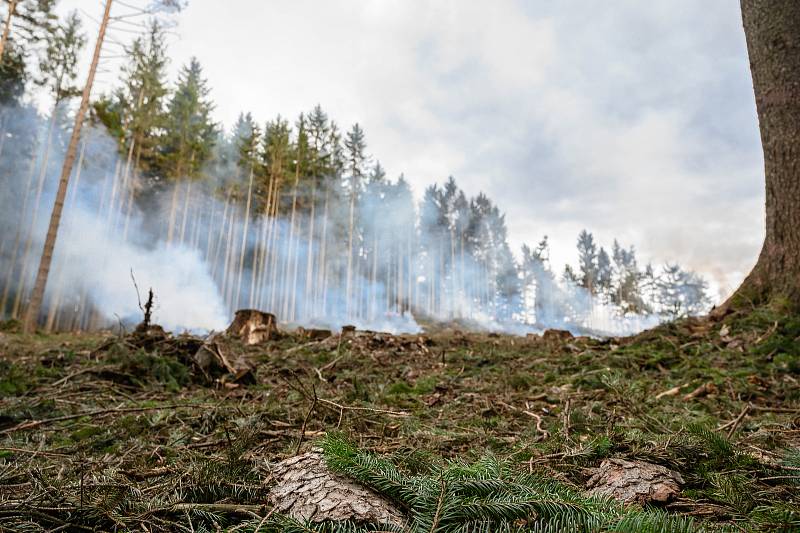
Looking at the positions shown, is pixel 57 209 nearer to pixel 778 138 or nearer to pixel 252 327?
pixel 252 327

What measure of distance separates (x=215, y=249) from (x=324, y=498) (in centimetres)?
3125

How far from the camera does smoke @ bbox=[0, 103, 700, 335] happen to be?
2009 cm

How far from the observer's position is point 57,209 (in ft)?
34.8

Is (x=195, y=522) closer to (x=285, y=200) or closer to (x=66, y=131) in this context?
(x=66, y=131)

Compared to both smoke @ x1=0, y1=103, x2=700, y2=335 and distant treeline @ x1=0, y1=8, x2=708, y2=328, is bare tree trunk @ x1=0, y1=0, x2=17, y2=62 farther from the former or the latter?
smoke @ x1=0, y1=103, x2=700, y2=335

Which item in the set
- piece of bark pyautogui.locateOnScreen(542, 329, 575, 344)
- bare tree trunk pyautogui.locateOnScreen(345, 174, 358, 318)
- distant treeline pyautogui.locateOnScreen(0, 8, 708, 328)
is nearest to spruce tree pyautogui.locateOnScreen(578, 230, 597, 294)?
distant treeline pyautogui.locateOnScreen(0, 8, 708, 328)

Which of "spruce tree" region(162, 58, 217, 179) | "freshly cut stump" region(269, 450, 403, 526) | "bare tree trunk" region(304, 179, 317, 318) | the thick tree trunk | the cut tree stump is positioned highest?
"spruce tree" region(162, 58, 217, 179)

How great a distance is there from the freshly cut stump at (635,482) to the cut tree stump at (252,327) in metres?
7.03

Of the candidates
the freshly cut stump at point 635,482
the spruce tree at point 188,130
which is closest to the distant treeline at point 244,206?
the spruce tree at point 188,130

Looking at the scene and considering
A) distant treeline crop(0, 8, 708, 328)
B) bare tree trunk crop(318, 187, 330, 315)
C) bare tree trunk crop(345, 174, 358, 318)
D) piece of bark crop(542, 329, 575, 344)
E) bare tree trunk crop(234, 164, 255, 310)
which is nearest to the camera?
piece of bark crop(542, 329, 575, 344)

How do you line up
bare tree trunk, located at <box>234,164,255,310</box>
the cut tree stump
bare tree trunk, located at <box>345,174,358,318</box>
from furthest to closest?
bare tree trunk, located at <box>345,174,358,318</box>
bare tree trunk, located at <box>234,164,255,310</box>
the cut tree stump

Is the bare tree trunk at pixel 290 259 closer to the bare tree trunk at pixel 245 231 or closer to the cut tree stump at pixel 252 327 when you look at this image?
the bare tree trunk at pixel 245 231

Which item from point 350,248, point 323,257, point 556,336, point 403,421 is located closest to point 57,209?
point 403,421

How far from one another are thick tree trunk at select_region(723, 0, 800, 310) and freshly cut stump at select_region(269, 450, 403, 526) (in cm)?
561
